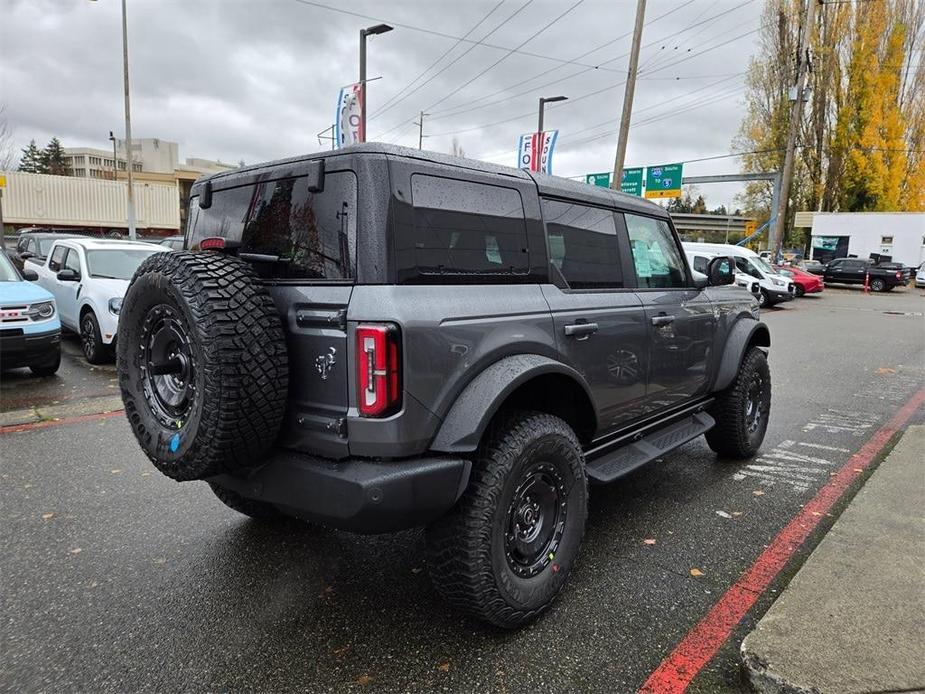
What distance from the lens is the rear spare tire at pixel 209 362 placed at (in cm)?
232

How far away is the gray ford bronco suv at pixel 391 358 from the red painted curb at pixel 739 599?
57cm

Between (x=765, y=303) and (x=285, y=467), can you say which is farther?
(x=765, y=303)

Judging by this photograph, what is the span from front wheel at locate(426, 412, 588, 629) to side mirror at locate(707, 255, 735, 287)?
2140mm

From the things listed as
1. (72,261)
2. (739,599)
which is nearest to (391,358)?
(739,599)

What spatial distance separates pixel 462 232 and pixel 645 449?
1922 millimetres

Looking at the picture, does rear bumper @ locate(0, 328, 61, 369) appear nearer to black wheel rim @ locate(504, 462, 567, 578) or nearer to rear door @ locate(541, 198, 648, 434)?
rear door @ locate(541, 198, 648, 434)

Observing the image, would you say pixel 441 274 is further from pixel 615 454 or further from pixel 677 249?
pixel 677 249

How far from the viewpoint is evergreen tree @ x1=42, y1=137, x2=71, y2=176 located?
81.8 m

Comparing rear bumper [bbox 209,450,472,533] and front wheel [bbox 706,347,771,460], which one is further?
front wheel [bbox 706,347,771,460]

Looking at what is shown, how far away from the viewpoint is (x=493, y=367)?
8.68 ft

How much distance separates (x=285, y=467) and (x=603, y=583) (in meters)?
1.69

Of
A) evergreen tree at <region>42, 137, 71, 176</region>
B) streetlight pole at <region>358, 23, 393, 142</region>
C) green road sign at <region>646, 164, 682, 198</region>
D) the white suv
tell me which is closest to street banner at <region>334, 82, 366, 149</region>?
streetlight pole at <region>358, 23, 393, 142</region>

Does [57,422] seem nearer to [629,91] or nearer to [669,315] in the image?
[669,315]

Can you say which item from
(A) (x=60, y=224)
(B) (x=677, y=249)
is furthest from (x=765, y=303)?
(A) (x=60, y=224)
